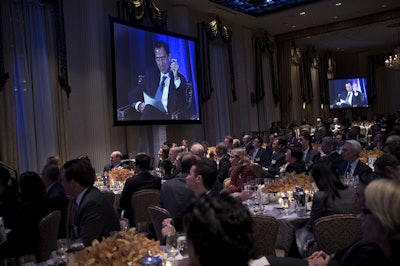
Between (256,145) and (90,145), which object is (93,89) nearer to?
(90,145)

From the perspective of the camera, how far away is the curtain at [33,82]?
8406 mm

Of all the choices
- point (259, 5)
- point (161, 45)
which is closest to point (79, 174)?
point (161, 45)

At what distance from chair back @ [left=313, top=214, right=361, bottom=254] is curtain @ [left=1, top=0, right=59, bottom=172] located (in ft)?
21.5

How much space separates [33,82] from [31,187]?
5.46 m

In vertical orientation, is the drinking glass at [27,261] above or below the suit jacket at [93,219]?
below

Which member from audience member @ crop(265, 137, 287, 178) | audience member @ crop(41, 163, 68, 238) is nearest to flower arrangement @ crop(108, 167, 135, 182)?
audience member @ crop(41, 163, 68, 238)

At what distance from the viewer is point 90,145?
9.94 m

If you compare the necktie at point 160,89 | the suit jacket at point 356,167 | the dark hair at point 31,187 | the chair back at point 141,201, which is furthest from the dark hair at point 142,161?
the necktie at point 160,89

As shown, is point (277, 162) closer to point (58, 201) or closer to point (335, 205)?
point (335, 205)

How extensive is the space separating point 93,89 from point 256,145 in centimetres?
406

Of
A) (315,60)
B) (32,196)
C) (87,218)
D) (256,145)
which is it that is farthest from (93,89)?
(315,60)

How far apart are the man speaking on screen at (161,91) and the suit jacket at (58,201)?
19.4 feet

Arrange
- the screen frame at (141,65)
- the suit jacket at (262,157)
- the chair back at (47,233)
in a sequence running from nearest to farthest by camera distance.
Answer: the chair back at (47,233) < the suit jacket at (262,157) < the screen frame at (141,65)

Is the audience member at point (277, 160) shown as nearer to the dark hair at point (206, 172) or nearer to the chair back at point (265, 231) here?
the dark hair at point (206, 172)
